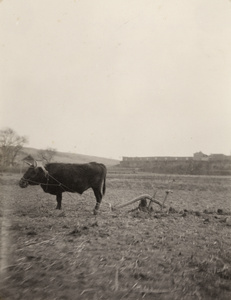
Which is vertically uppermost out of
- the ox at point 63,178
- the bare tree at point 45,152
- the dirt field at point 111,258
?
the bare tree at point 45,152

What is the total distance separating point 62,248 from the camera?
4230 mm

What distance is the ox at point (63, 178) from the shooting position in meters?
7.21

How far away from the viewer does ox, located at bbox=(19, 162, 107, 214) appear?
721 cm

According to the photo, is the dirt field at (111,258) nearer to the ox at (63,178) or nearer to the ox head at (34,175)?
the ox head at (34,175)

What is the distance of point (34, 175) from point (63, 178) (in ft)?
2.77

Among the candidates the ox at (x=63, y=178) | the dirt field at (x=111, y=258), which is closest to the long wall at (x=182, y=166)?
the ox at (x=63, y=178)

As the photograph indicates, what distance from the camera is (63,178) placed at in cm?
757

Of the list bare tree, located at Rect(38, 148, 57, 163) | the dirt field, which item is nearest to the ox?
bare tree, located at Rect(38, 148, 57, 163)

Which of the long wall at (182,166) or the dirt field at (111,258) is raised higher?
the long wall at (182,166)

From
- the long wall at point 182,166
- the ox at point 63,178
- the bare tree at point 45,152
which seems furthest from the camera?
the long wall at point 182,166

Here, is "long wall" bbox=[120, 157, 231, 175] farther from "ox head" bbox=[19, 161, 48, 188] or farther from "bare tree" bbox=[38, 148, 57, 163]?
"ox head" bbox=[19, 161, 48, 188]

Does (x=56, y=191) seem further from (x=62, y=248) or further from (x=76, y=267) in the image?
(x=76, y=267)

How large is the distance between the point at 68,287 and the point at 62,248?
1.18 metres

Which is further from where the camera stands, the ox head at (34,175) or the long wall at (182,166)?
the long wall at (182,166)
